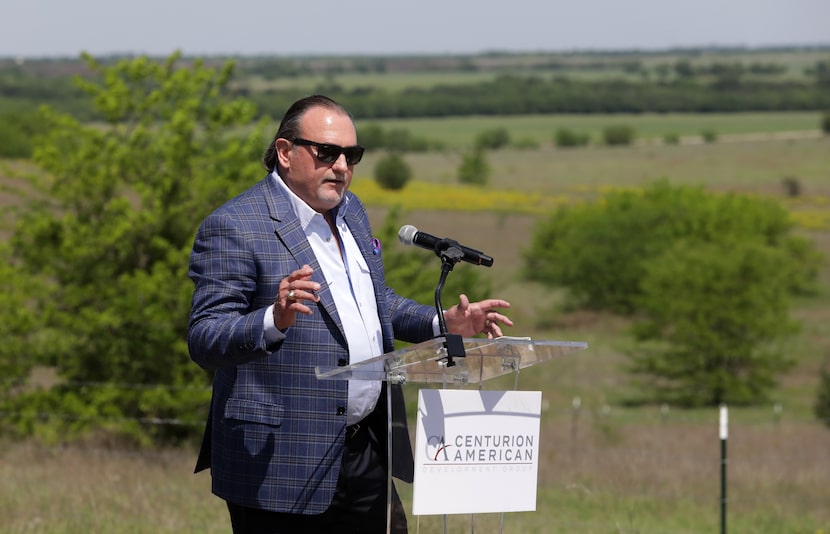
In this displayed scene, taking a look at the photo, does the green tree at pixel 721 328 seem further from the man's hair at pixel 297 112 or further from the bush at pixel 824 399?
the man's hair at pixel 297 112

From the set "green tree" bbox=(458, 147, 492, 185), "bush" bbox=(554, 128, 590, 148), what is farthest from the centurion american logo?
"bush" bbox=(554, 128, 590, 148)

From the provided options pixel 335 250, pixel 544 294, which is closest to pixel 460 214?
pixel 544 294

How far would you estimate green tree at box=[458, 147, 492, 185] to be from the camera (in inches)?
3981

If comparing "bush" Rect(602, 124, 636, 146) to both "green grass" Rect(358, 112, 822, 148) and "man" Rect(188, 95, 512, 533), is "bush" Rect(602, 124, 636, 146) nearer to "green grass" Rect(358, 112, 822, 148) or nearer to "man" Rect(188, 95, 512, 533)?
"green grass" Rect(358, 112, 822, 148)

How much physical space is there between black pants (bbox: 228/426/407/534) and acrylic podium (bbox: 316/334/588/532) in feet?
0.89

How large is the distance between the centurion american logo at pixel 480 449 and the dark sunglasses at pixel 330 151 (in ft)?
2.79

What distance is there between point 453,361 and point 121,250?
1148 centimetres

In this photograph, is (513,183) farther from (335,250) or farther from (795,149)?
(335,250)

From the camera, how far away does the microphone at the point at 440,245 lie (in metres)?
3.61

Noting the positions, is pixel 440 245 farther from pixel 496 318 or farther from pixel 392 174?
pixel 392 174

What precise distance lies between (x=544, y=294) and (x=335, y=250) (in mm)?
50248

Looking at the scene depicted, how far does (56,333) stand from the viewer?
1409 centimetres

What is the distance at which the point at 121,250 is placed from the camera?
1438 cm

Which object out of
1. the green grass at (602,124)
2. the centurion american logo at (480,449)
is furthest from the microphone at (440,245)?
the green grass at (602,124)
